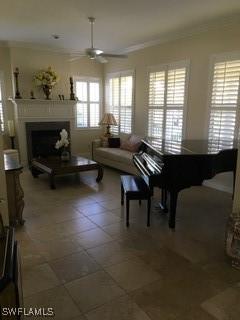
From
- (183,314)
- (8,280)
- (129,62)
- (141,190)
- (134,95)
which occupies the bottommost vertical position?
(183,314)

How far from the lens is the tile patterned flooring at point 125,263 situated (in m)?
2.05

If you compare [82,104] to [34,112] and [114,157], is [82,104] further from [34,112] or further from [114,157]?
[114,157]

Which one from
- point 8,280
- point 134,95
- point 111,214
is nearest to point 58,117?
point 134,95

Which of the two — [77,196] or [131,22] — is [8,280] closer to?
[77,196]

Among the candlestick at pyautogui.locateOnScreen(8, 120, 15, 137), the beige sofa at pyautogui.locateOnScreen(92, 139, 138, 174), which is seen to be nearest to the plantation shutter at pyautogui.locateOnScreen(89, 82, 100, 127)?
the beige sofa at pyautogui.locateOnScreen(92, 139, 138, 174)

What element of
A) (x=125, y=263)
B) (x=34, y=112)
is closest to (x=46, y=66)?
(x=34, y=112)

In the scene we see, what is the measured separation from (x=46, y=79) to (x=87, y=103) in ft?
4.85

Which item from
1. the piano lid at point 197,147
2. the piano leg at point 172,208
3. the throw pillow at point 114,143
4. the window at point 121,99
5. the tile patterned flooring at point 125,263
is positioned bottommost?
the tile patterned flooring at point 125,263

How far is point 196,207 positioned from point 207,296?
203cm

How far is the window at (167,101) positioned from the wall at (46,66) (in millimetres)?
2217

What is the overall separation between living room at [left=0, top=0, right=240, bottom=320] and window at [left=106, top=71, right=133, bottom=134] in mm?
45

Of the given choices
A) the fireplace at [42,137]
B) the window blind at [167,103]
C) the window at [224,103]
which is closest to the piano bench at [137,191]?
the window at [224,103]

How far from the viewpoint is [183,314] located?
6.46 feet

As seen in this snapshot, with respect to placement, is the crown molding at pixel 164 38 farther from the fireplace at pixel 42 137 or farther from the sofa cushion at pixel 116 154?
the sofa cushion at pixel 116 154
